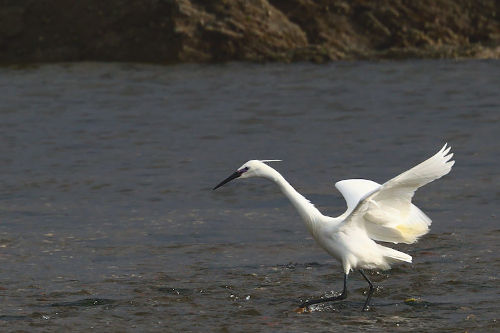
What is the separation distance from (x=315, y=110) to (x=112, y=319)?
1099 centimetres

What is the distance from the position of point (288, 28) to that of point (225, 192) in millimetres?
9272

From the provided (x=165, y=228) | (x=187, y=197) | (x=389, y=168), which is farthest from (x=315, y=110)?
(x=165, y=228)

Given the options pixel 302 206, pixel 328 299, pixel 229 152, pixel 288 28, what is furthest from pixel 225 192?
pixel 288 28

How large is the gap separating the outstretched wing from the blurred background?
50cm

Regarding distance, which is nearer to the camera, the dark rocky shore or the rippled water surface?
the rippled water surface

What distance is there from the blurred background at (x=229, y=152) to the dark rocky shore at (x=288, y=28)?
4cm

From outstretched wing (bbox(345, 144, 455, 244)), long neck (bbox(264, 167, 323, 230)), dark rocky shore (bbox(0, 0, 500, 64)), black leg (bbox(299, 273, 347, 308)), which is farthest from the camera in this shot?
dark rocky shore (bbox(0, 0, 500, 64))

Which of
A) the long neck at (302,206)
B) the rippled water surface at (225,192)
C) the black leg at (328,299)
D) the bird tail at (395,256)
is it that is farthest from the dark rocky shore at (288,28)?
the black leg at (328,299)

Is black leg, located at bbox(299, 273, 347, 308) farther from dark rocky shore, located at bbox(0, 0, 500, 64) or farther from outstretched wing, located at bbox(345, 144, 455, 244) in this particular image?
dark rocky shore, located at bbox(0, 0, 500, 64)

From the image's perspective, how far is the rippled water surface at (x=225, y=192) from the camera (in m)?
8.57

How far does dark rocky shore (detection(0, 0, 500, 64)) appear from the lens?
2202 cm

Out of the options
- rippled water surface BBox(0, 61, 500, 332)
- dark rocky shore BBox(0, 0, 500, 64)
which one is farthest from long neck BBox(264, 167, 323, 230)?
dark rocky shore BBox(0, 0, 500, 64)

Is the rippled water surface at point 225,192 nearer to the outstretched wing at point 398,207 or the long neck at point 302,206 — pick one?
the outstretched wing at point 398,207

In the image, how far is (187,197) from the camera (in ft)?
42.9
